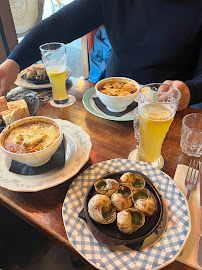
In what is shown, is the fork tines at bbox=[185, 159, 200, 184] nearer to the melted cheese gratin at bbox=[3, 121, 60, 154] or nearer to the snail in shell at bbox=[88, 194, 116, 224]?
the snail in shell at bbox=[88, 194, 116, 224]

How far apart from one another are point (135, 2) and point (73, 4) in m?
0.42

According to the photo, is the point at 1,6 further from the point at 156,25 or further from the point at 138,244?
the point at 138,244

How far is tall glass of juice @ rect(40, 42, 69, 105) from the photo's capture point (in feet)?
3.88

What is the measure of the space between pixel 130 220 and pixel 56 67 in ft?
3.04

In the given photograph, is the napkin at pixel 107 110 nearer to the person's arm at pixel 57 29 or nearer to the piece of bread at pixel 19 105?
the piece of bread at pixel 19 105

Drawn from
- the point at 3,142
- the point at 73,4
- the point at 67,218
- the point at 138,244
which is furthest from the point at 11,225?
the point at 73,4

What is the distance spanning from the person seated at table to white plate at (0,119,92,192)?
0.63 metres

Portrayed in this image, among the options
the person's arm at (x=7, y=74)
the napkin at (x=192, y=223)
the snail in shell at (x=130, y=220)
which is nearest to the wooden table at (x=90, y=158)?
the napkin at (x=192, y=223)

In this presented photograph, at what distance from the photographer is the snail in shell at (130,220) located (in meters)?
0.57

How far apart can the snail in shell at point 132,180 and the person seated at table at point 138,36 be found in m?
0.84

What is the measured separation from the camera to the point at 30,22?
342cm

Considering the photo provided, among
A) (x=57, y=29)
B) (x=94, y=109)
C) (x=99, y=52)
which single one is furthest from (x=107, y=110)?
(x=99, y=52)

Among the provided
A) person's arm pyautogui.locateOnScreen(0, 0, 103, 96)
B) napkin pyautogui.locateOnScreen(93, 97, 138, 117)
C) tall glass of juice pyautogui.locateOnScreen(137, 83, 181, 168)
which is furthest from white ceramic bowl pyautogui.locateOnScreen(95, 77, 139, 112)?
person's arm pyautogui.locateOnScreen(0, 0, 103, 96)

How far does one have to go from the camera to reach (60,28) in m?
1.54
